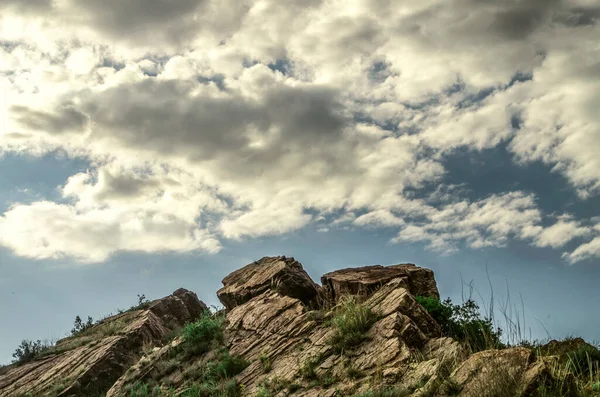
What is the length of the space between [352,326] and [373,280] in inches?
251

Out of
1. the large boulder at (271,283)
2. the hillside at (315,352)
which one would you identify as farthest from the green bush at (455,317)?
the large boulder at (271,283)

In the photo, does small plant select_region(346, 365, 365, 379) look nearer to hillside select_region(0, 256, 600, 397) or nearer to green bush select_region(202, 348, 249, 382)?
hillside select_region(0, 256, 600, 397)

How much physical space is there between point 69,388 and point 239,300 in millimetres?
8313

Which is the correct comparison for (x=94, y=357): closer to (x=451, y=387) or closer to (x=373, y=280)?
(x=373, y=280)

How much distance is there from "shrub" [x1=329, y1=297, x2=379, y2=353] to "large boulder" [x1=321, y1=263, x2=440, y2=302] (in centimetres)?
437

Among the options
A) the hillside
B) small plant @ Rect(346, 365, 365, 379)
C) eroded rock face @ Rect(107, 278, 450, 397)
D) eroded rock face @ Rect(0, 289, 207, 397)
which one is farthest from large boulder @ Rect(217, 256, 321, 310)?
small plant @ Rect(346, 365, 365, 379)

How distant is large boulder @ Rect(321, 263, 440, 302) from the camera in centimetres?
2169

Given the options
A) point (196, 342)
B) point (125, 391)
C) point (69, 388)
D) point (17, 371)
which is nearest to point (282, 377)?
point (196, 342)

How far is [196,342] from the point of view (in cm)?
2041

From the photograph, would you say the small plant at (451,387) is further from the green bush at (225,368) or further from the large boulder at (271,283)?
the large boulder at (271,283)

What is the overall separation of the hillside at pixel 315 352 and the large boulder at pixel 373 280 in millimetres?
50

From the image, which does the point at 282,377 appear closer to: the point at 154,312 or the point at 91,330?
the point at 154,312

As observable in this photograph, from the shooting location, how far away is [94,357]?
81.8 ft

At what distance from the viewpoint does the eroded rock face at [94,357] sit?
76.6ft
